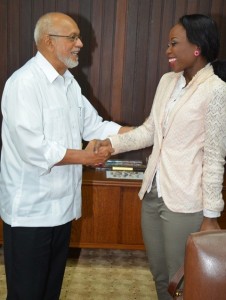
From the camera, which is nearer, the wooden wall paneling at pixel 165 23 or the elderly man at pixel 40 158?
the elderly man at pixel 40 158

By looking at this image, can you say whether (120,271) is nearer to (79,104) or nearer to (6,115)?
(79,104)

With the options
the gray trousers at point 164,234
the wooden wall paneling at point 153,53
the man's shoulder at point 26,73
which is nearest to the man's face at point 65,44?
the man's shoulder at point 26,73

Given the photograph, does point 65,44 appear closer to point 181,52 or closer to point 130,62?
point 181,52

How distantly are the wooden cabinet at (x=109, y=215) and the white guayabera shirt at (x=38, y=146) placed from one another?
756mm

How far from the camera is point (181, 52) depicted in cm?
168

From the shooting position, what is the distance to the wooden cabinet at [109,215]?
9.02 ft

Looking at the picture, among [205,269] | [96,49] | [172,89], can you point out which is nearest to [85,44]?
[96,49]

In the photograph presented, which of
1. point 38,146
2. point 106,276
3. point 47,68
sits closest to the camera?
point 38,146

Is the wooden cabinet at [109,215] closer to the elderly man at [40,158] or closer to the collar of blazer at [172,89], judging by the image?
the elderly man at [40,158]

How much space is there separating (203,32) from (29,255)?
1260mm

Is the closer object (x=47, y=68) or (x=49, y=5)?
(x=47, y=68)

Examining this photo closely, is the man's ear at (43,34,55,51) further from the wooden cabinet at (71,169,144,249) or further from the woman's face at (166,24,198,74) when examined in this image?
the wooden cabinet at (71,169,144,249)

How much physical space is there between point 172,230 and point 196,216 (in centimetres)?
12

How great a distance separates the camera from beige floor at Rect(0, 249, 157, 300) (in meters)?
2.51
